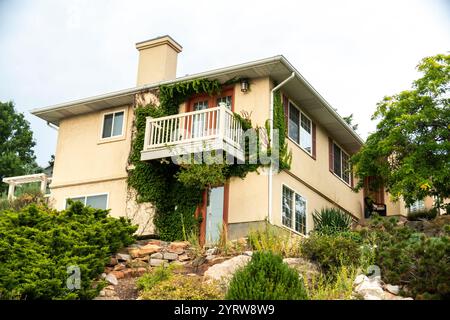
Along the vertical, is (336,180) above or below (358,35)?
below

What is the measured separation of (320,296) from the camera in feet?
35.8

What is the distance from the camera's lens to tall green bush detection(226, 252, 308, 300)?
9688 millimetres

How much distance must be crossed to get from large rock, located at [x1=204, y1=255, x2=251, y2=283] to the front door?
390 cm

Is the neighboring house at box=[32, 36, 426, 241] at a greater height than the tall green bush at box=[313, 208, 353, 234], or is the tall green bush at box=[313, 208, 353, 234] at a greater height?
the neighboring house at box=[32, 36, 426, 241]

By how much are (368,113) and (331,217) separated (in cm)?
393

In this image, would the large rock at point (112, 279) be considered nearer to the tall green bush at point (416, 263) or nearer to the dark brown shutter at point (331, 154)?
the tall green bush at point (416, 263)

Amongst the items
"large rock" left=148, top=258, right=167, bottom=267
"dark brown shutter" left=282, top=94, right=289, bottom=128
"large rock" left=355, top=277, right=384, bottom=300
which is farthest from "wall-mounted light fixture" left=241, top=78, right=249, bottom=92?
"large rock" left=355, top=277, right=384, bottom=300

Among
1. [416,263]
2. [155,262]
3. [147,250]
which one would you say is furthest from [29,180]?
[416,263]

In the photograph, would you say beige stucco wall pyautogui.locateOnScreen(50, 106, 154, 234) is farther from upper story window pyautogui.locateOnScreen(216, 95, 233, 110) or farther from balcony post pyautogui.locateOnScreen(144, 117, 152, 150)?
upper story window pyautogui.locateOnScreen(216, 95, 233, 110)

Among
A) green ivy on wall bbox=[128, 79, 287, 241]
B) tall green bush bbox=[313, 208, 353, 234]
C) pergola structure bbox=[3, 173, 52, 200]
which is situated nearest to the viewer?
green ivy on wall bbox=[128, 79, 287, 241]

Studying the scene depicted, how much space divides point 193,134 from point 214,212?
245cm

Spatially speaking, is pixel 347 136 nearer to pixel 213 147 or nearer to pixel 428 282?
pixel 213 147

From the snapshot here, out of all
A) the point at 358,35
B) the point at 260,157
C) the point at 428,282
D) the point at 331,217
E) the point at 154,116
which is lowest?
the point at 428,282
